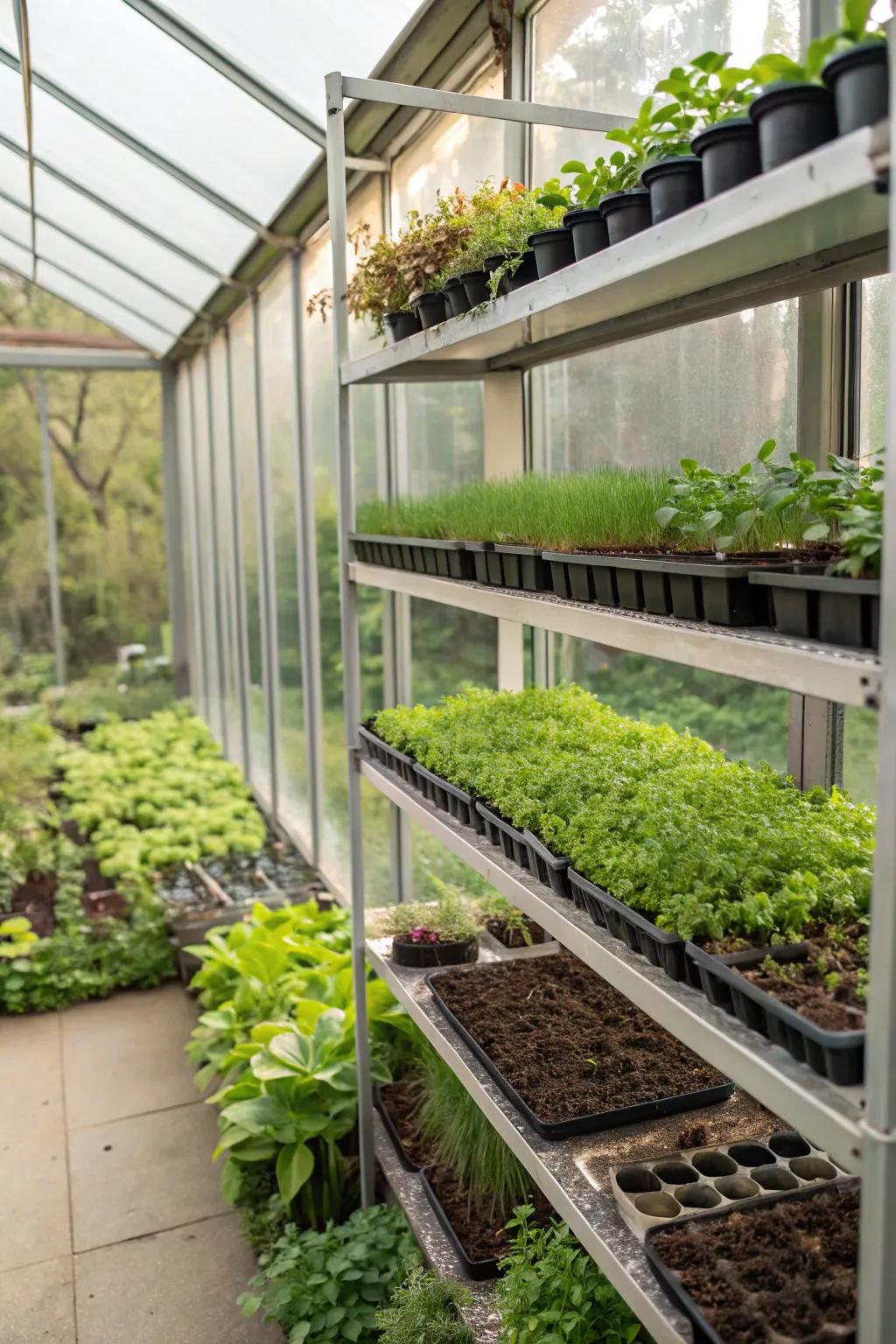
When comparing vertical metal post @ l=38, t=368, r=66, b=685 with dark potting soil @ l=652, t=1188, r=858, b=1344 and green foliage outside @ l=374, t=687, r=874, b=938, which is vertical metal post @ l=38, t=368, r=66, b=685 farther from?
dark potting soil @ l=652, t=1188, r=858, b=1344

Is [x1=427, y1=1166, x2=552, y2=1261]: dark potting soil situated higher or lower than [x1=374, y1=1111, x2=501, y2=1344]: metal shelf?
higher

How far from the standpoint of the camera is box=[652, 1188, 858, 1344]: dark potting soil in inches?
55.7

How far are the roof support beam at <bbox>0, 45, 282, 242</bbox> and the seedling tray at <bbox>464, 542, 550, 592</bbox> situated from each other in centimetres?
312

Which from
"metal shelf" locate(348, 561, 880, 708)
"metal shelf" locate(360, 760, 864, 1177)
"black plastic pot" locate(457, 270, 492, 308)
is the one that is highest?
"black plastic pot" locate(457, 270, 492, 308)

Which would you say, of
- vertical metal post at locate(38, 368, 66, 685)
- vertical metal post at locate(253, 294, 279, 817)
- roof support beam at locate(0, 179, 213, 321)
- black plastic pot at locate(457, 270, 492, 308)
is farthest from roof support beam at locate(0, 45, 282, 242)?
vertical metal post at locate(38, 368, 66, 685)

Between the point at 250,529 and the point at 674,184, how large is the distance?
17.4ft

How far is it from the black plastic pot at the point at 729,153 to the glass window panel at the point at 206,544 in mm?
→ 6624

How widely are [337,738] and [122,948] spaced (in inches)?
51.7

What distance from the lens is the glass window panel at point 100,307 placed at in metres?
7.59

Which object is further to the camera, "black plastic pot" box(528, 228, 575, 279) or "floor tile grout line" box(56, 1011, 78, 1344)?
"floor tile grout line" box(56, 1011, 78, 1344)

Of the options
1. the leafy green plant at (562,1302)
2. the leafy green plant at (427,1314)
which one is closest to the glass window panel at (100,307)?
the leafy green plant at (427,1314)

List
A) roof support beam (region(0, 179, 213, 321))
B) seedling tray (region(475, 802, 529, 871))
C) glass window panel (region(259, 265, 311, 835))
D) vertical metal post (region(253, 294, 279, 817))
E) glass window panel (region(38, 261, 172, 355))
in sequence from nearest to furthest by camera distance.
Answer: seedling tray (region(475, 802, 529, 871)), glass window panel (region(259, 265, 311, 835)), vertical metal post (region(253, 294, 279, 817)), roof support beam (region(0, 179, 213, 321)), glass window panel (region(38, 261, 172, 355))

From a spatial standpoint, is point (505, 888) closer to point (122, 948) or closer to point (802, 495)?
point (802, 495)

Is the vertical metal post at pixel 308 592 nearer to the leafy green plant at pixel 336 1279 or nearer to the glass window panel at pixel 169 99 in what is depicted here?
the glass window panel at pixel 169 99
